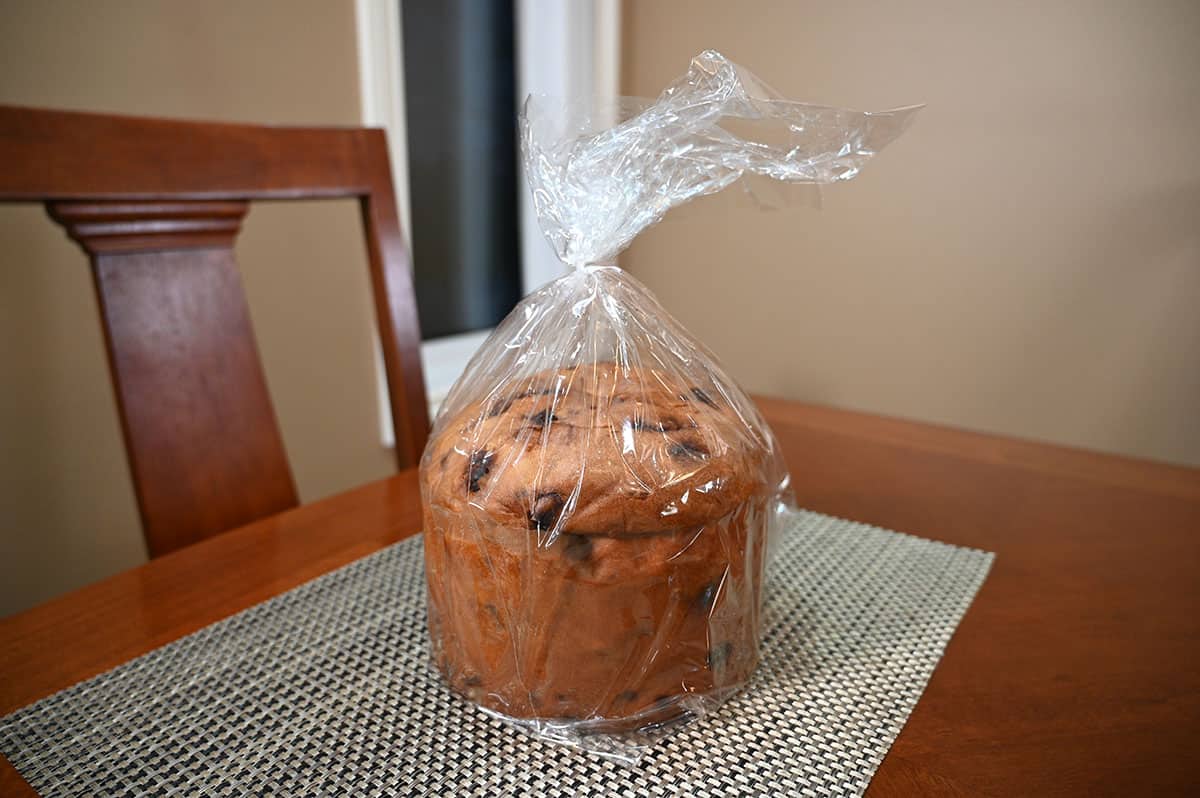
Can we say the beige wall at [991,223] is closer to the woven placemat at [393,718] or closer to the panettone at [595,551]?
the woven placemat at [393,718]

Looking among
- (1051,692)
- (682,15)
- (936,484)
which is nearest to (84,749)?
(1051,692)

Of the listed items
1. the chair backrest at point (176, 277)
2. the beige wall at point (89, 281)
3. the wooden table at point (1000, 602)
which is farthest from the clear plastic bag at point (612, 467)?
the beige wall at point (89, 281)

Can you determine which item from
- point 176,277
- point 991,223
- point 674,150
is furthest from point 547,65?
point 674,150

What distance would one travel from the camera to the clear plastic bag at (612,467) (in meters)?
0.46

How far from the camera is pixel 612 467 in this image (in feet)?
1.51

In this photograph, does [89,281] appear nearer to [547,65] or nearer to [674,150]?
[674,150]

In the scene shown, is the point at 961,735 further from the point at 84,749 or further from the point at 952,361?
the point at 952,361

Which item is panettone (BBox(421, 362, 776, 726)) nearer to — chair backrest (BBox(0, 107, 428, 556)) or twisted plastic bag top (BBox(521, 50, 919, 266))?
twisted plastic bag top (BBox(521, 50, 919, 266))

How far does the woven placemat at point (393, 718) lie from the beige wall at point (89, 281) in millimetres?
724

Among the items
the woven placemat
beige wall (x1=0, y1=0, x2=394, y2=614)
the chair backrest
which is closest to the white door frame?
beige wall (x1=0, y1=0, x2=394, y2=614)

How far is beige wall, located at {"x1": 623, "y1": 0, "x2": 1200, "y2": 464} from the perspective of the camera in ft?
4.67

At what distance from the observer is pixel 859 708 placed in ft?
1.64

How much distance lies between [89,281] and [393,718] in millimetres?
939

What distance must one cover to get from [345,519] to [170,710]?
281mm
